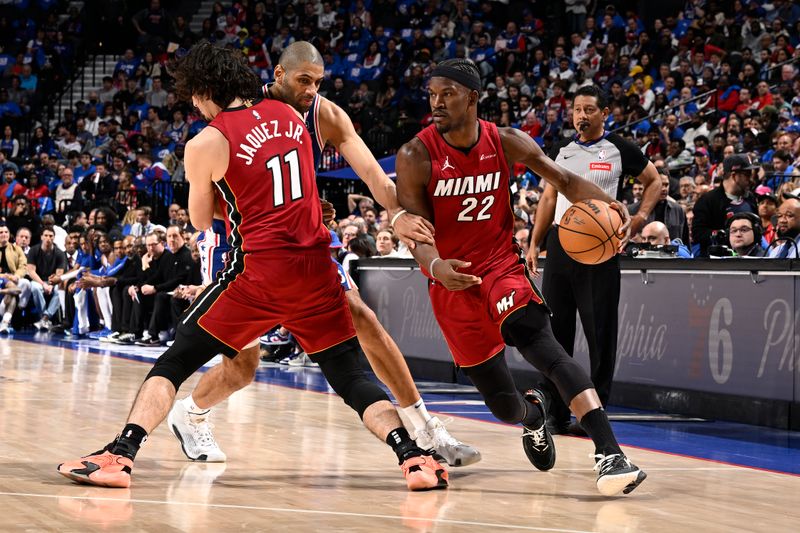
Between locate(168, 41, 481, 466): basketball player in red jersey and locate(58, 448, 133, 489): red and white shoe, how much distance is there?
33.8 inches

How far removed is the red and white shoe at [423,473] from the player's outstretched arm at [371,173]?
90 centimetres

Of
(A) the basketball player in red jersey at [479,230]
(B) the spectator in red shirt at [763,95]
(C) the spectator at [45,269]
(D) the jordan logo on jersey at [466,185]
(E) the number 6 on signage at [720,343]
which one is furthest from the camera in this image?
(C) the spectator at [45,269]

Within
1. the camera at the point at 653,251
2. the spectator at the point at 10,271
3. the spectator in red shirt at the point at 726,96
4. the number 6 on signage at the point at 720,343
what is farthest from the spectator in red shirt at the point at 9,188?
the number 6 on signage at the point at 720,343

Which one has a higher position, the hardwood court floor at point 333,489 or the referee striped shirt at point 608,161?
the referee striped shirt at point 608,161

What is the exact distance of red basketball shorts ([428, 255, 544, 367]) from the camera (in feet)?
16.2

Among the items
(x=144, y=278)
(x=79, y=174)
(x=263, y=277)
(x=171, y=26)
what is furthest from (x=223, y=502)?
(x=171, y=26)

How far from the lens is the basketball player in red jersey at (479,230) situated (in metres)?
4.90

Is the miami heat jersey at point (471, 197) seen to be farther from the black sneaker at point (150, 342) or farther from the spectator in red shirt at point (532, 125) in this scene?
the spectator in red shirt at point (532, 125)

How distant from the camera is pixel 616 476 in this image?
4484 millimetres

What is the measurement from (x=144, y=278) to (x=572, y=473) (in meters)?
10.2

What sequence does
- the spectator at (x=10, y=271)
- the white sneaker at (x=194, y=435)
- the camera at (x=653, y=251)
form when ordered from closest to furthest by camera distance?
the white sneaker at (x=194, y=435) → the camera at (x=653, y=251) → the spectator at (x=10, y=271)

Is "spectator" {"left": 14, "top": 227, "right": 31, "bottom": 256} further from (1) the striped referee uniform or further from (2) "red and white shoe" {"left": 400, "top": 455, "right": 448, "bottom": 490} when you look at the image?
(2) "red and white shoe" {"left": 400, "top": 455, "right": 448, "bottom": 490}

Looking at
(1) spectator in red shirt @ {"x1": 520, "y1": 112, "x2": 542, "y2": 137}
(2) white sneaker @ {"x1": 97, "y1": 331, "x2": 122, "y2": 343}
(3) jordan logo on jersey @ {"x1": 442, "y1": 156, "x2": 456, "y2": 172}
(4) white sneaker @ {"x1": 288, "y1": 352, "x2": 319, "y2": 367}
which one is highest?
(1) spectator in red shirt @ {"x1": 520, "y1": 112, "x2": 542, "y2": 137}

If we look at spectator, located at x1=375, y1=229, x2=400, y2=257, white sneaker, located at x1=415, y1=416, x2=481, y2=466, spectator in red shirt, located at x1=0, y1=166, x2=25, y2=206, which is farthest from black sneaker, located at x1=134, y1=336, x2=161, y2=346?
white sneaker, located at x1=415, y1=416, x2=481, y2=466
